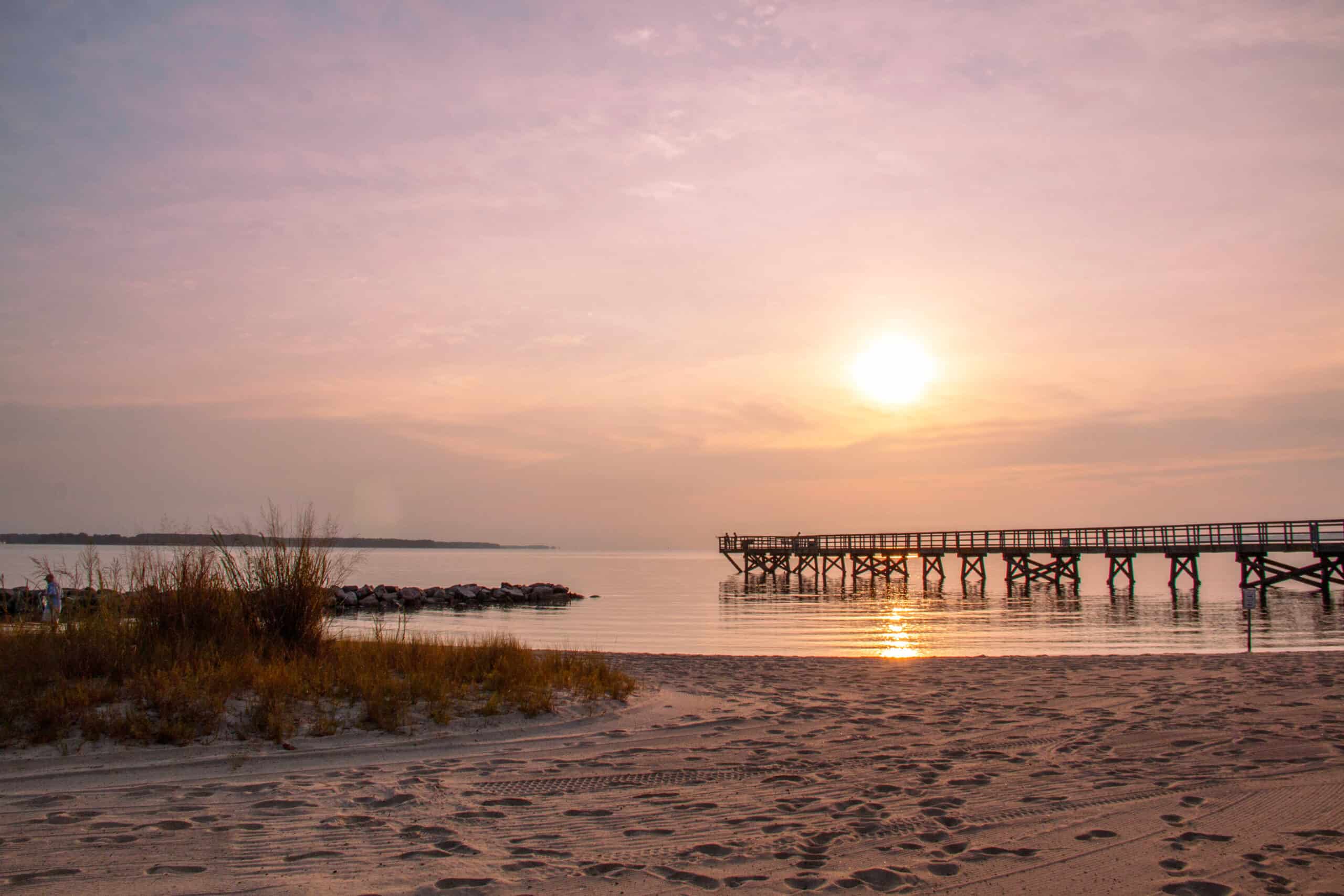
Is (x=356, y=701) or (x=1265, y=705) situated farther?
(x=1265, y=705)

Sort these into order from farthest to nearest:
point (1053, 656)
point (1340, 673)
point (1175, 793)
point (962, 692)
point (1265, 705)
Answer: point (1053, 656) < point (1340, 673) < point (962, 692) < point (1265, 705) < point (1175, 793)

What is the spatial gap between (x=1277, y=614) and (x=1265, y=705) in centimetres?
2663

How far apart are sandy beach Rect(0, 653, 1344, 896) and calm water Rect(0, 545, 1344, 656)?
38.4 ft


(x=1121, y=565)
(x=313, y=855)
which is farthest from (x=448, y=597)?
(x=313, y=855)

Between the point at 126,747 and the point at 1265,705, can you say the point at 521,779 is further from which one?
the point at 1265,705

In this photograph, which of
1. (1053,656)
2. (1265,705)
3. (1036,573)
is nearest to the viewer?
(1265,705)

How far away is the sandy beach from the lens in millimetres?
4723

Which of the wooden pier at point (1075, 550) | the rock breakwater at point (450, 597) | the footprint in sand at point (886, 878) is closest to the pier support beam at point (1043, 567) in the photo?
the wooden pier at point (1075, 550)

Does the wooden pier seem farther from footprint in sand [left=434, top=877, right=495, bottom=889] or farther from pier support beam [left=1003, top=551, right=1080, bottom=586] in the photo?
footprint in sand [left=434, top=877, right=495, bottom=889]

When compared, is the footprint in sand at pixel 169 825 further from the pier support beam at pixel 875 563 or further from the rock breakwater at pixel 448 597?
the pier support beam at pixel 875 563

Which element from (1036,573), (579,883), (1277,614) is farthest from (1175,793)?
(1036,573)

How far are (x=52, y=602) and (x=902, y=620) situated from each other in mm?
25211

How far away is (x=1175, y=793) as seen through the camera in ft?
20.5

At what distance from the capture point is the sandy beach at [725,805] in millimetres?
4723
